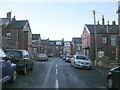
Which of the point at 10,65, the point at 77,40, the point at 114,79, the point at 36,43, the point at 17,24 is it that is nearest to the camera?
the point at 114,79

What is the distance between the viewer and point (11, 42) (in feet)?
206

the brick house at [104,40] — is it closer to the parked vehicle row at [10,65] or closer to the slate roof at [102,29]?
the slate roof at [102,29]

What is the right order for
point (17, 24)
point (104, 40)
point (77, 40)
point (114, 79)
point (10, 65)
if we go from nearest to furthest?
point (114, 79) → point (10, 65) → point (104, 40) → point (17, 24) → point (77, 40)

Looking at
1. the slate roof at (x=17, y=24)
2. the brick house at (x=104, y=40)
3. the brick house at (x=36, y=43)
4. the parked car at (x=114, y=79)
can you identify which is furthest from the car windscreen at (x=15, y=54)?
the brick house at (x=36, y=43)

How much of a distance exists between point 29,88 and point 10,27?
51.8m

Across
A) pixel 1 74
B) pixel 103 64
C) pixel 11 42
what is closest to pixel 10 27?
pixel 11 42

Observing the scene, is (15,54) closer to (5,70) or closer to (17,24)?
(5,70)

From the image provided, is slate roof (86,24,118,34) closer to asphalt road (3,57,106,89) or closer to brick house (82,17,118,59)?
brick house (82,17,118,59)

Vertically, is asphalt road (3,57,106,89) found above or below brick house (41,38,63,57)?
below

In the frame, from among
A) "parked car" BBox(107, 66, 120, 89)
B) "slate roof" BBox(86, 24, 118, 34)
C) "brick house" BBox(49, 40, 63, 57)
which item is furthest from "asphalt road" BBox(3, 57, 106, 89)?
"brick house" BBox(49, 40, 63, 57)

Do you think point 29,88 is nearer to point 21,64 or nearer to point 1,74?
point 1,74

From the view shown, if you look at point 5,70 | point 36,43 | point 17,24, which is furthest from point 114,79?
point 36,43

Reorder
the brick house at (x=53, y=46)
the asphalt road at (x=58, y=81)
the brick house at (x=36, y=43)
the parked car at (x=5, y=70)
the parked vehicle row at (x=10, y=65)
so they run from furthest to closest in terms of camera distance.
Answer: the brick house at (x=53, y=46) → the brick house at (x=36, y=43) → the asphalt road at (x=58, y=81) → the parked vehicle row at (x=10, y=65) → the parked car at (x=5, y=70)

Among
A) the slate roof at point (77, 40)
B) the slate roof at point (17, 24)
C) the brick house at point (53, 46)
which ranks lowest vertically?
the brick house at point (53, 46)
